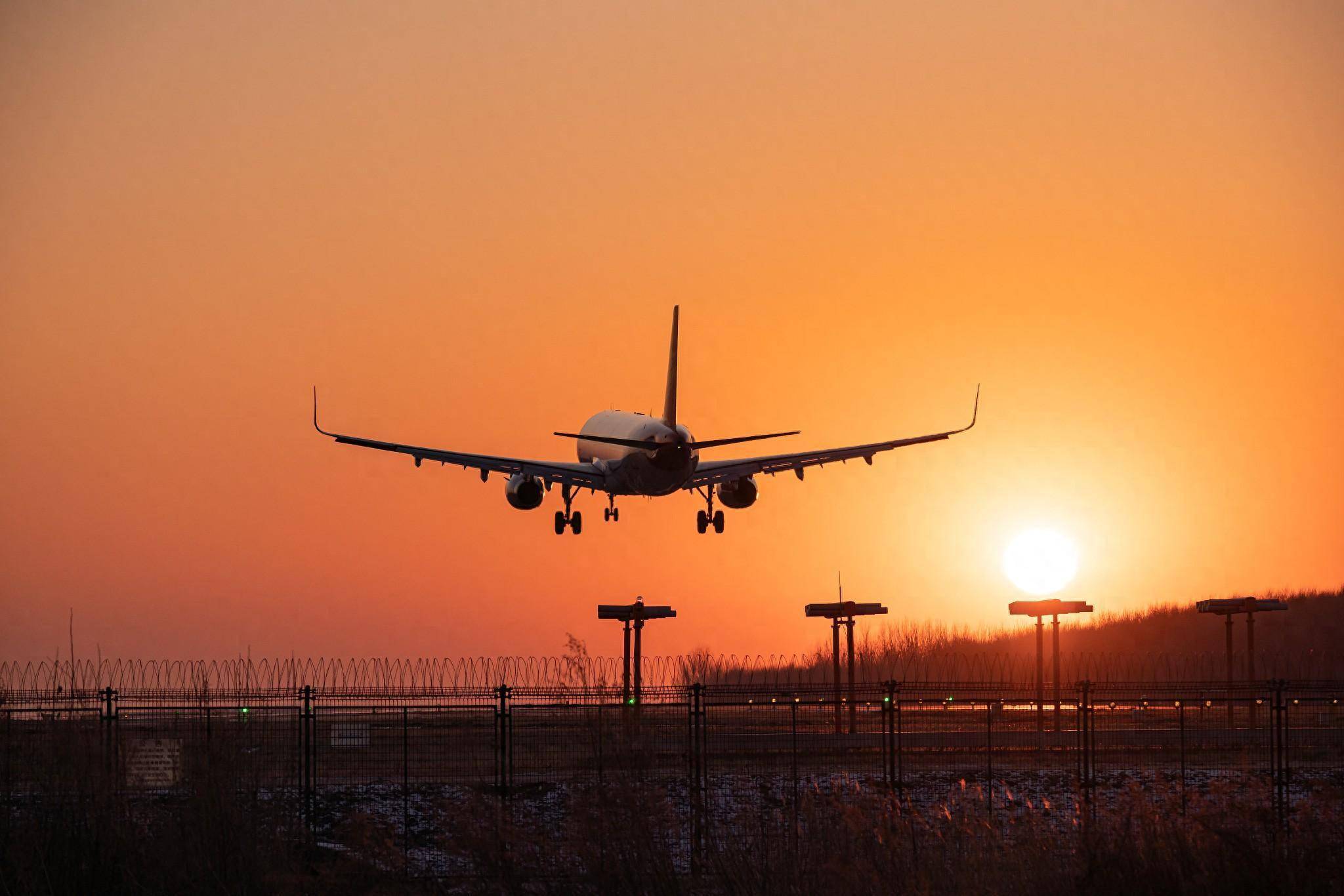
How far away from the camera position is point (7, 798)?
23734 millimetres

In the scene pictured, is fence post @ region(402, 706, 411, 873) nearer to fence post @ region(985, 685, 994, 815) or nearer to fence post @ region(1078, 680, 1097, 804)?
fence post @ region(985, 685, 994, 815)

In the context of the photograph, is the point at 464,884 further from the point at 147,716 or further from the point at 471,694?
the point at 147,716

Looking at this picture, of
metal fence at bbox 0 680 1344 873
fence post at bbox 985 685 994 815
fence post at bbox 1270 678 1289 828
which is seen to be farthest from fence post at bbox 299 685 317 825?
fence post at bbox 1270 678 1289 828

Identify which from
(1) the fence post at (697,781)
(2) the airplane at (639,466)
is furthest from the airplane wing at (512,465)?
(1) the fence post at (697,781)

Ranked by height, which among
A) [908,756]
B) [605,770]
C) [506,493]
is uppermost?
[506,493]

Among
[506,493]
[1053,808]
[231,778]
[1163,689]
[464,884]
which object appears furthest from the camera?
[506,493]

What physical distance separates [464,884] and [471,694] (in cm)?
1065

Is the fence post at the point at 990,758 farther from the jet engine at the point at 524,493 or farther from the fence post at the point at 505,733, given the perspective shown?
the jet engine at the point at 524,493

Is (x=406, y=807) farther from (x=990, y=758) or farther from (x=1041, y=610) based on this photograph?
(x=1041, y=610)

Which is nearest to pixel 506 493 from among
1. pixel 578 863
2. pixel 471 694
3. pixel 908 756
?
pixel 908 756

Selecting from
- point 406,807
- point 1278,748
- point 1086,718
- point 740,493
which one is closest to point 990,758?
point 1086,718

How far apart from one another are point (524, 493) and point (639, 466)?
4.43 m

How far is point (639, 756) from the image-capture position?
61.6ft

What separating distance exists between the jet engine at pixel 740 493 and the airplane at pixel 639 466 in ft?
0.08
